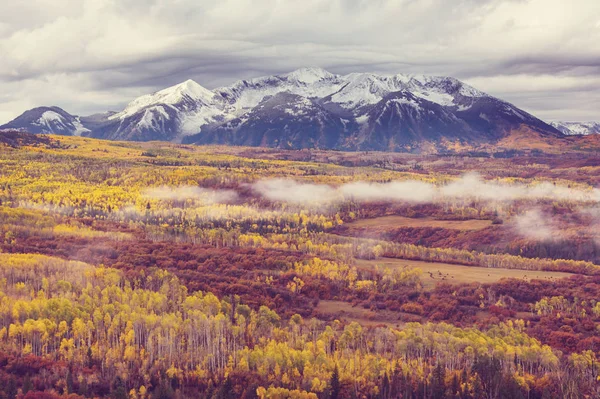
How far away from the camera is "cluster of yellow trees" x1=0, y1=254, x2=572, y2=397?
16225 cm

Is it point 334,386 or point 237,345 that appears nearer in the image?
point 334,386

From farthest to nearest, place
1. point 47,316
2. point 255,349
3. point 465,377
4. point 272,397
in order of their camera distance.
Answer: point 47,316
point 255,349
point 465,377
point 272,397

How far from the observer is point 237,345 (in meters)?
178

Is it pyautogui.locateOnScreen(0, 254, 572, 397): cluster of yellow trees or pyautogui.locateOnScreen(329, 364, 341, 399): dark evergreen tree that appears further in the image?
pyautogui.locateOnScreen(0, 254, 572, 397): cluster of yellow trees

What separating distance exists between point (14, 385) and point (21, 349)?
24432mm

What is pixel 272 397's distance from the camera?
5856 inches

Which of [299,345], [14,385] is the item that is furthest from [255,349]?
[14,385]

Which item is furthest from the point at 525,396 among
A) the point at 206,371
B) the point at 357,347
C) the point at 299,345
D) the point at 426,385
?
the point at 206,371

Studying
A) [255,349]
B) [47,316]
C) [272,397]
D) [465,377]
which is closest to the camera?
[272,397]

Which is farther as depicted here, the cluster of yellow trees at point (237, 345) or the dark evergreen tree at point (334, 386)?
the cluster of yellow trees at point (237, 345)

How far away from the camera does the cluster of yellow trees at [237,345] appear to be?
162 metres

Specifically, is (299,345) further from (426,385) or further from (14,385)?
(14,385)

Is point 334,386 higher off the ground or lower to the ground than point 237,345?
lower

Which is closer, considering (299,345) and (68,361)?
(68,361)
